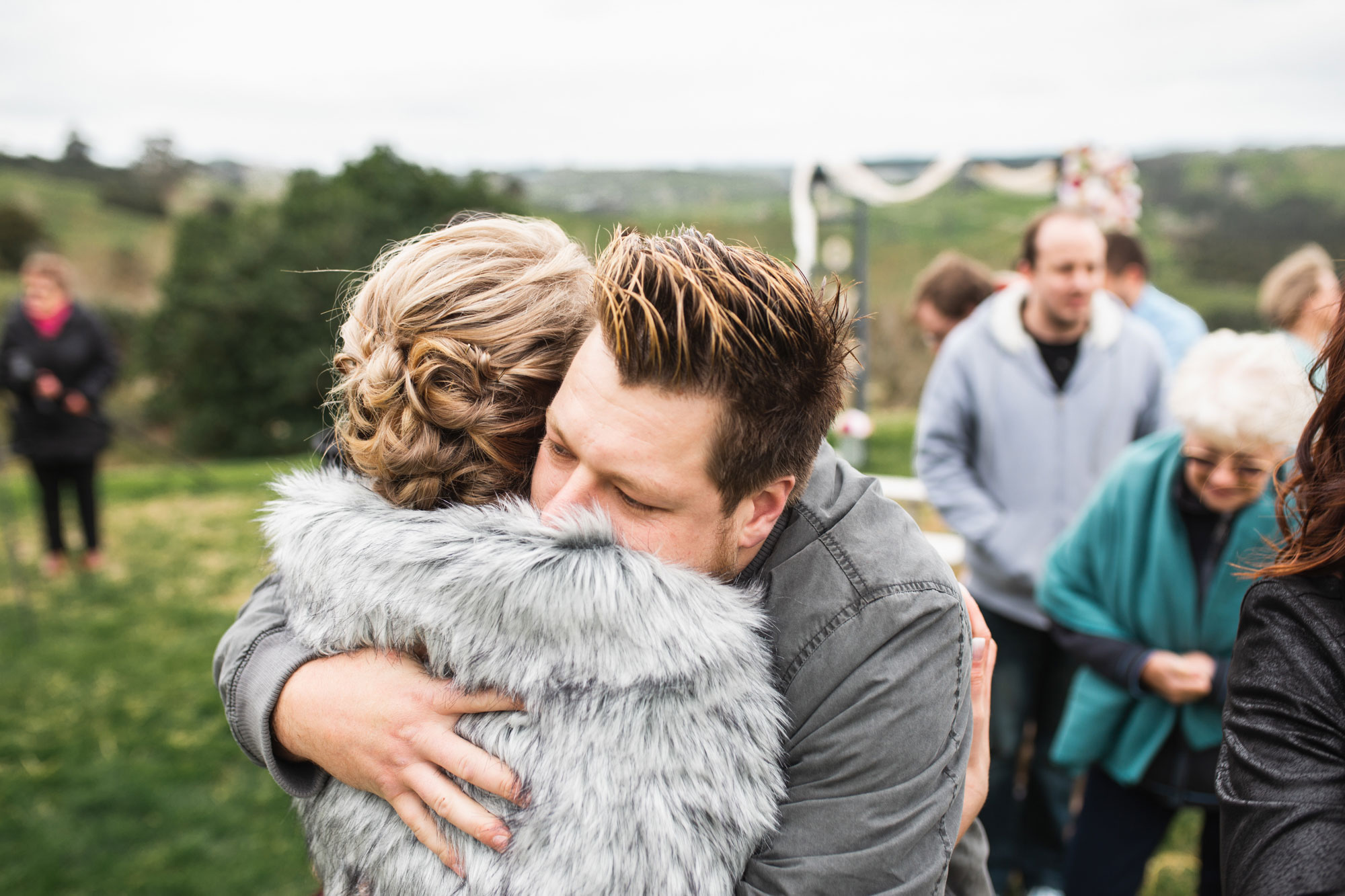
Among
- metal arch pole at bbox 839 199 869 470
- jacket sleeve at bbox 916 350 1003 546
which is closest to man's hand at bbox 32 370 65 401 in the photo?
jacket sleeve at bbox 916 350 1003 546

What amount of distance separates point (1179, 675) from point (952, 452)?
153cm

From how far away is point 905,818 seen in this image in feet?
3.81

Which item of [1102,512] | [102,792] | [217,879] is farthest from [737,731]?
[102,792]

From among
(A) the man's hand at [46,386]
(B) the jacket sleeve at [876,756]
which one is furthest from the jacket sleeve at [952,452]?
(A) the man's hand at [46,386]

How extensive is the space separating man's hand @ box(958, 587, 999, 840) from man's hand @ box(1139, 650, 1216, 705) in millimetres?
1218

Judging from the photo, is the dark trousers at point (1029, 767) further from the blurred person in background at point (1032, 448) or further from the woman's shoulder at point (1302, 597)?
the woman's shoulder at point (1302, 597)

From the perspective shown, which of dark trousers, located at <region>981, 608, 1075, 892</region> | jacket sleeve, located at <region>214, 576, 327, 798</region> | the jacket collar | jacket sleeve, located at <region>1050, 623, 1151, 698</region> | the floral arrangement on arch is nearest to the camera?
jacket sleeve, located at <region>214, 576, 327, 798</region>

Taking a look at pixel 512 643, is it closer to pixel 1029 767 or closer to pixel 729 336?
pixel 729 336

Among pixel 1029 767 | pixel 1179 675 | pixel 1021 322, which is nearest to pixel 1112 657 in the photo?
pixel 1179 675

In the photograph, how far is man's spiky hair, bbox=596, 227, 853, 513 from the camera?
119 centimetres

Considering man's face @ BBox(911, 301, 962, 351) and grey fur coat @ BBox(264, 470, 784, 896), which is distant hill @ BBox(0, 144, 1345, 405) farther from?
grey fur coat @ BBox(264, 470, 784, 896)

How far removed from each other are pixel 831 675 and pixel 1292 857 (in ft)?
2.08

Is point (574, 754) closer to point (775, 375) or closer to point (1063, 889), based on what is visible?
point (775, 375)

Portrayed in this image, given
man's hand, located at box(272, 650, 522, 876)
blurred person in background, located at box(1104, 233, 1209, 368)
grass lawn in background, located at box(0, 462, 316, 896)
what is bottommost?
grass lawn in background, located at box(0, 462, 316, 896)
